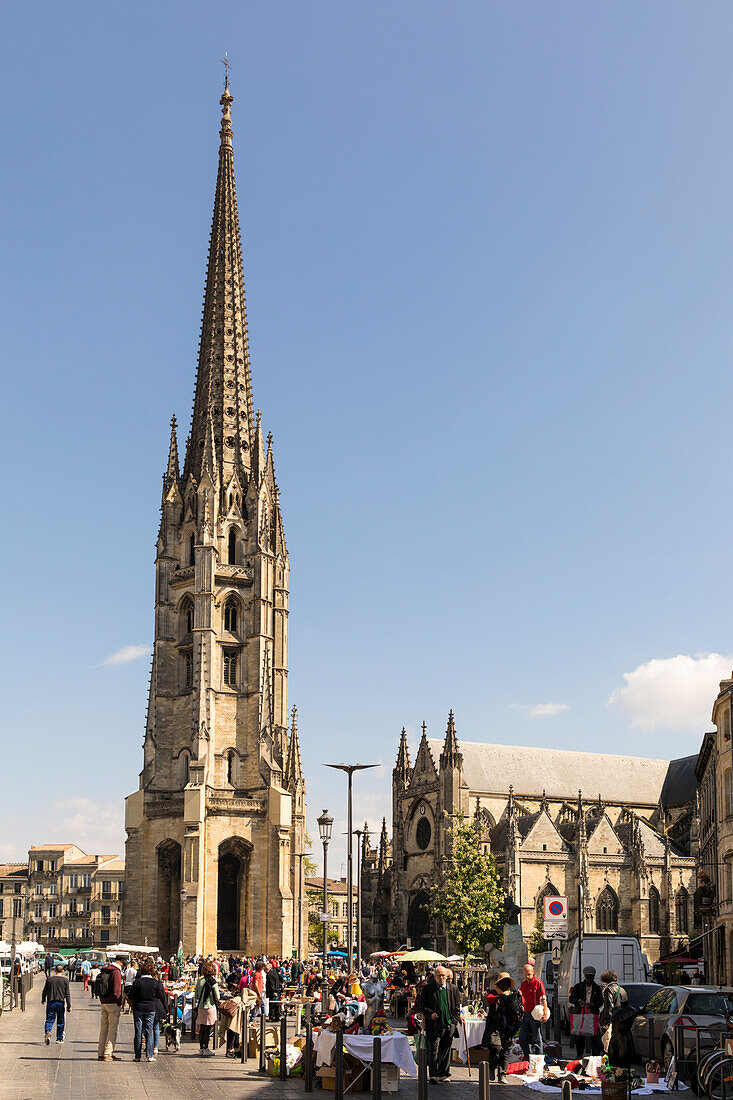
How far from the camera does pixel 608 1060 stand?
17.1 meters

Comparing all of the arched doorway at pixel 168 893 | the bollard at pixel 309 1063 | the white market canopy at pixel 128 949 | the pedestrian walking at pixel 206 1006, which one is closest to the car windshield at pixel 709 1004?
the bollard at pixel 309 1063

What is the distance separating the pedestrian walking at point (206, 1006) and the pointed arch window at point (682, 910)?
57.0m

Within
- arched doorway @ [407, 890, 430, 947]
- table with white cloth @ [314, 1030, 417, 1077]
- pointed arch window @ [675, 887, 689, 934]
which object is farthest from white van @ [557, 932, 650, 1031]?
arched doorway @ [407, 890, 430, 947]

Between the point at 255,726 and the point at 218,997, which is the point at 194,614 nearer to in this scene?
the point at 255,726

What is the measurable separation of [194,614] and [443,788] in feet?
71.1

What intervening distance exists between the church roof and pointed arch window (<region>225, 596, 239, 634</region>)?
20991mm

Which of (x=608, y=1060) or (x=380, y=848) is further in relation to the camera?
(x=380, y=848)

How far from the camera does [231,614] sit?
65.5m

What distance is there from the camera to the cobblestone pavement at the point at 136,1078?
16.0 meters

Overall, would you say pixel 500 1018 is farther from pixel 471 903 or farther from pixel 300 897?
pixel 471 903

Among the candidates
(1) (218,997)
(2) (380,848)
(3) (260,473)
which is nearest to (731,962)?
(1) (218,997)

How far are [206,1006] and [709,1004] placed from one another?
986 cm

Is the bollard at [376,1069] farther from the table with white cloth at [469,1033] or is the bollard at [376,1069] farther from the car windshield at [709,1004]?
the table with white cloth at [469,1033]

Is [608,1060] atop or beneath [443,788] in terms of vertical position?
beneath
